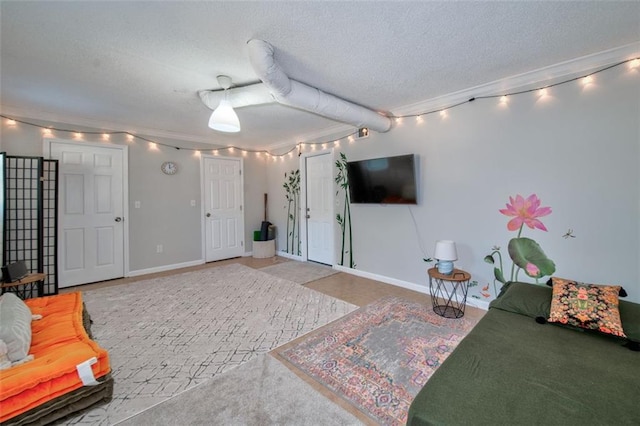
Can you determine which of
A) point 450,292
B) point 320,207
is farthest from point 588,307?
point 320,207

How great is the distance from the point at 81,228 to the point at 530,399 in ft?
17.1

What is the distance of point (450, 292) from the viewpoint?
3.25 m

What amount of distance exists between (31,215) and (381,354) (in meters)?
4.52

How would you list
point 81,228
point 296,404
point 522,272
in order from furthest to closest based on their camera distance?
point 81,228, point 522,272, point 296,404

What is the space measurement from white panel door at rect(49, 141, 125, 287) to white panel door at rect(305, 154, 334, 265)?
3.08 meters

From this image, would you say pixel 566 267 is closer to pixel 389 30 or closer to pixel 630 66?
pixel 630 66

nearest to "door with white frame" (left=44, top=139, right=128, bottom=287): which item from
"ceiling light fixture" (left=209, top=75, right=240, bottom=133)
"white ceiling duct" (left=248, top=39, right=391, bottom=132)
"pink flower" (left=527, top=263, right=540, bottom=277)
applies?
"ceiling light fixture" (left=209, top=75, right=240, bottom=133)

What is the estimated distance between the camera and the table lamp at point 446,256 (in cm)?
278

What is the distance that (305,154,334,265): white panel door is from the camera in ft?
15.6

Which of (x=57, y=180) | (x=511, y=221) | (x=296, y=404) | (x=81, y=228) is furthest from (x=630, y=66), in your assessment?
(x=81, y=228)

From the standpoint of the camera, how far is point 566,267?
2473 mm

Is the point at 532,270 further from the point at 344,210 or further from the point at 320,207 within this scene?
the point at 320,207

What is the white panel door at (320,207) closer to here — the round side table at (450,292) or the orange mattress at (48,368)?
the round side table at (450,292)

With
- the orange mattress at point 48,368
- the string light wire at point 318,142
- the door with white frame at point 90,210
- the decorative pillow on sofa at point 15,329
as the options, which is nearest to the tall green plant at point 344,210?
the string light wire at point 318,142
